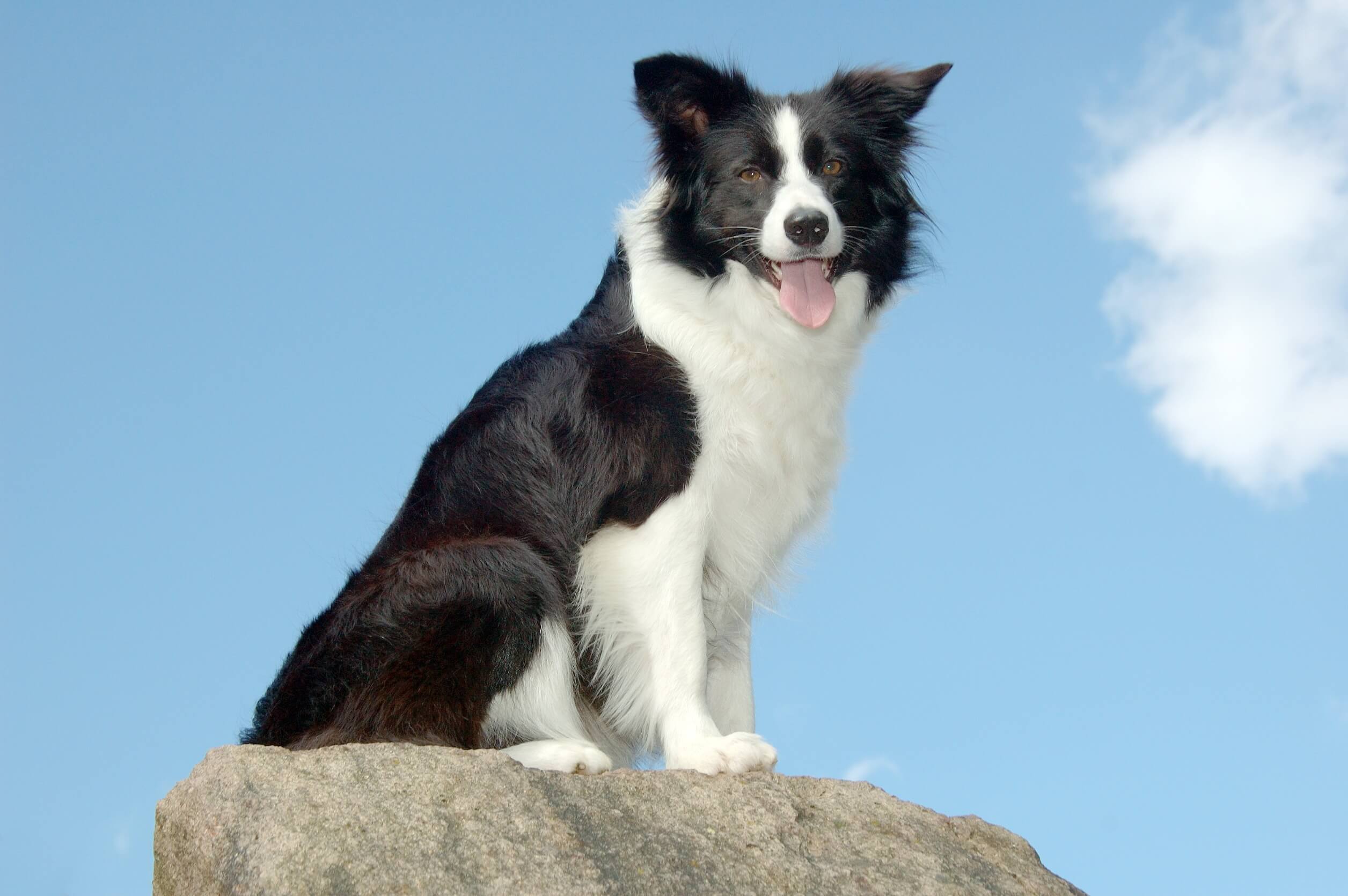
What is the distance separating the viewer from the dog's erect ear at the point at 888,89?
5.46m

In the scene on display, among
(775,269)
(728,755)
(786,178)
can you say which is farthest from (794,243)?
(728,755)

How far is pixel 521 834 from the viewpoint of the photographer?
11.7 feet

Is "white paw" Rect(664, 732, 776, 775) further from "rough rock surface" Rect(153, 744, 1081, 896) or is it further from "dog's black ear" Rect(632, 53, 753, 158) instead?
"dog's black ear" Rect(632, 53, 753, 158)

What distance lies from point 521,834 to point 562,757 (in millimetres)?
776

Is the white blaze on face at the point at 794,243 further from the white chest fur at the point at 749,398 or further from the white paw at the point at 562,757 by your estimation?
the white paw at the point at 562,757

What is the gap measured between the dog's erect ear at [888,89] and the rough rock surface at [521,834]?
2978 mm

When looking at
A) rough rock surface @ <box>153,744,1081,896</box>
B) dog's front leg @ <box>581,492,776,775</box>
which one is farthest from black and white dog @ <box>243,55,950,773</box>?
rough rock surface @ <box>153,744,1081,896</box>

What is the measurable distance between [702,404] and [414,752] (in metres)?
1.75

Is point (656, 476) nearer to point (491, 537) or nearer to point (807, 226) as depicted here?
point (491, 537)

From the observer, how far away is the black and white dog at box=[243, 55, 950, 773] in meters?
4.48

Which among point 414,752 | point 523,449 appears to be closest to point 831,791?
point 414,752

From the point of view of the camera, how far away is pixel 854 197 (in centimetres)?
520

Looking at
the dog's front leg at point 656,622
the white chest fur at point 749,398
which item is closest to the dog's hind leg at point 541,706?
the dog's front leg at point 656,622

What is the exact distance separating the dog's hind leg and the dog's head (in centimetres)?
165
